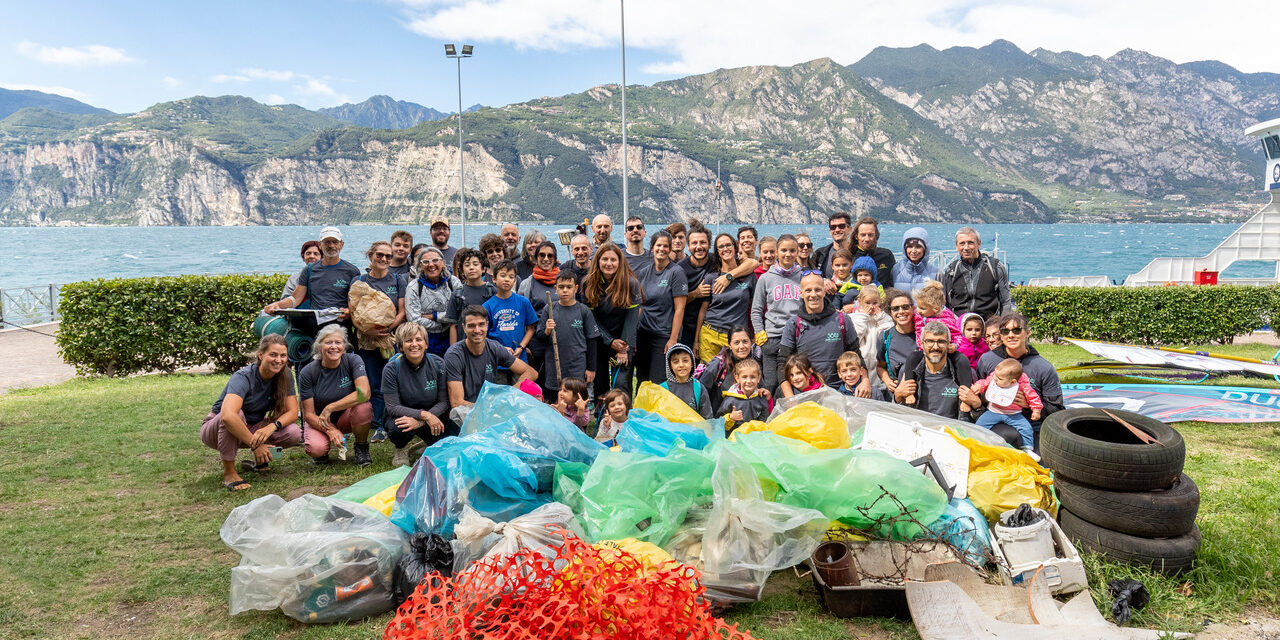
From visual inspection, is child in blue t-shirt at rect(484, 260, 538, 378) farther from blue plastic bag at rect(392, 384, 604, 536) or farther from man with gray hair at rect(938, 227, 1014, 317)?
man with gray hair at rect(938, 227, 1014, 317)

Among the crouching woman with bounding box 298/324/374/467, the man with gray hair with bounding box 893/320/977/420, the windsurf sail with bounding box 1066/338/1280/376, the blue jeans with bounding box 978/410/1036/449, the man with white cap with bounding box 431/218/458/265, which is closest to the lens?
the blue jeans with bounding box 978/410/1036/449

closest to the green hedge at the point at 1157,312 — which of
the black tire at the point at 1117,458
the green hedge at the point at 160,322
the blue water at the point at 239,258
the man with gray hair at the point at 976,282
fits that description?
the man with gray hair at the point at 976,282

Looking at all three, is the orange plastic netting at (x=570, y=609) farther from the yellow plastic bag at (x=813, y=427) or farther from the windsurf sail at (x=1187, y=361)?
the windsurf sail at (x=1187, y=361)

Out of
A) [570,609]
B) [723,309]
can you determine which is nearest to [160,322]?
[723,309]

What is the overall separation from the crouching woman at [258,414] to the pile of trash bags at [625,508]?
4.45 feet

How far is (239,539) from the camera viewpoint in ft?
11.4

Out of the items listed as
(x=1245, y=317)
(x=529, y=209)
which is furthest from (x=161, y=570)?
(x=529, y=209)

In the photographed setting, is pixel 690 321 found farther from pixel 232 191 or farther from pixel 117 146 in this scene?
pixel 117 146

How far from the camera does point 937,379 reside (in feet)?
17.4

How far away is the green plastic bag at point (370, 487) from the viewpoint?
433 cm

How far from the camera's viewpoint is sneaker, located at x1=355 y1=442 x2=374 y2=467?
5.76 meters

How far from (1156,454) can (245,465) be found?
20.3 feet

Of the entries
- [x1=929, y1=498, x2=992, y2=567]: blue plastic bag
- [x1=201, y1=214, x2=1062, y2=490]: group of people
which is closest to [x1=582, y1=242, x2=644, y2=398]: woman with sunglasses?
[x1=201, y1=214, x2=1062, y2=490]: group of people

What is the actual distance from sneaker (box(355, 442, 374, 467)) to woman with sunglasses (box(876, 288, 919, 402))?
169 inches
